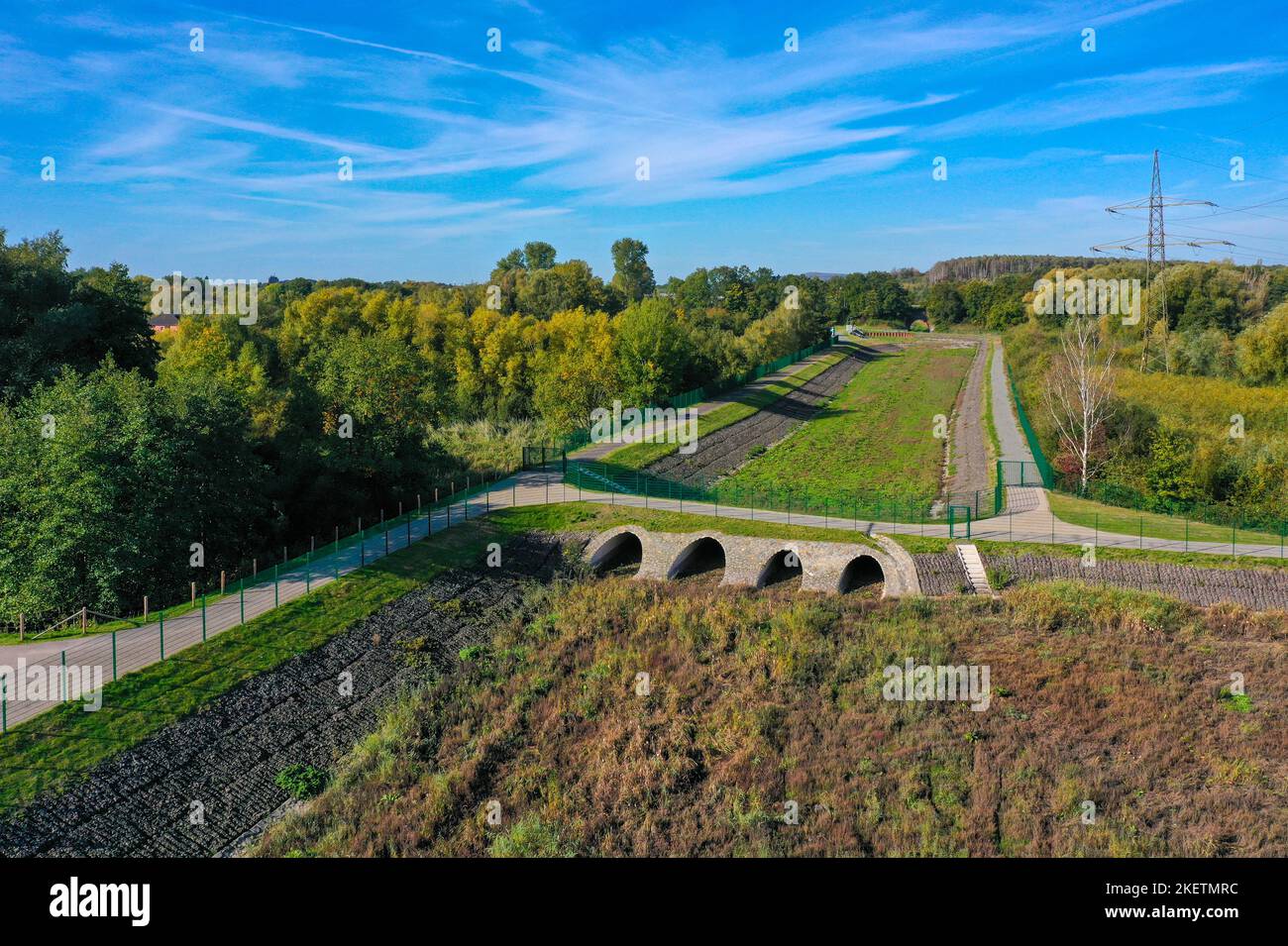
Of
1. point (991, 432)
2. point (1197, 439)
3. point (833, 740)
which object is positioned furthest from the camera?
point (991, 432)

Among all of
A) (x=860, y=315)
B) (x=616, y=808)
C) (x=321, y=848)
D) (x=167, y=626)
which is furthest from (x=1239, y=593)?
(x=860, y=315)

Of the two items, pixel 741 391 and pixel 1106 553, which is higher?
pixel 741 391

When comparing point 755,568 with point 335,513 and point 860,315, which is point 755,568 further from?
point 860,315

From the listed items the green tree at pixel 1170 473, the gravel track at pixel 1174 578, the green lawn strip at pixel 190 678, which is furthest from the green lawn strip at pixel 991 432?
the green lawn strip at pixel 190 678

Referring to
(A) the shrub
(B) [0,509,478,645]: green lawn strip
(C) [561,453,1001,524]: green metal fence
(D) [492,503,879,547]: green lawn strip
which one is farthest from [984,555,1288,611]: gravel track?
(B) [0,509,478,645]: green lawn strip

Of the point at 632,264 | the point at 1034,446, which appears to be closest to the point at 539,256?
the point at 632,264

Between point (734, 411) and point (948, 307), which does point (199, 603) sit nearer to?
point (734, 411)

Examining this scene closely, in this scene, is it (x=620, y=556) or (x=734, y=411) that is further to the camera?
(x=734, y=411)
